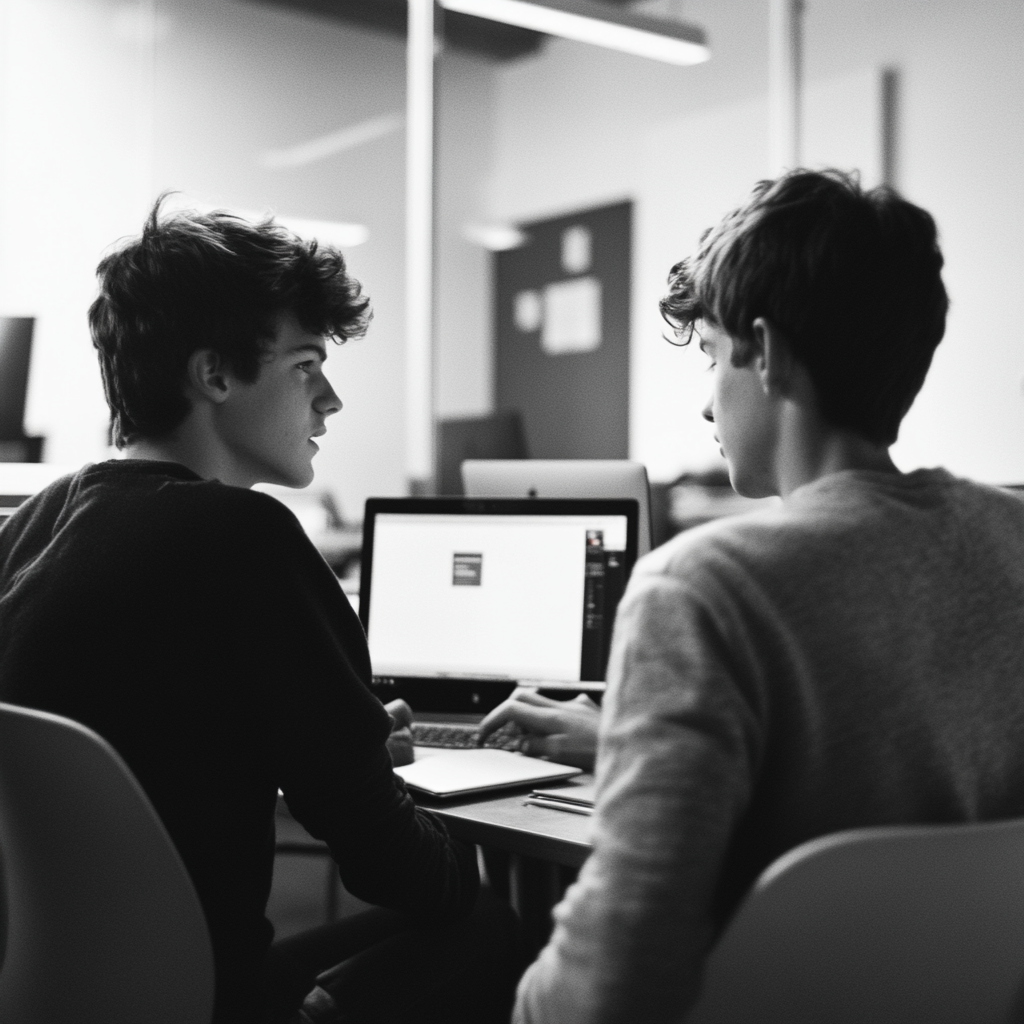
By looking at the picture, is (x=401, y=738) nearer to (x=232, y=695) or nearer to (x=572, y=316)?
(x=232, y=695)

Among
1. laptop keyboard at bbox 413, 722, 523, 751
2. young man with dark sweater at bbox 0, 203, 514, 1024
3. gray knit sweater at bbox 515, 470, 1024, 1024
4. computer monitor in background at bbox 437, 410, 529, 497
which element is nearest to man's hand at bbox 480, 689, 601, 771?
laptop keyboard at bbox 413, 722, 523, 751

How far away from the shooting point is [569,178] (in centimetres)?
623

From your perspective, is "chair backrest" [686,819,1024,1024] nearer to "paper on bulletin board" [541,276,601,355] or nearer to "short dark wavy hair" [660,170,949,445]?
"short dark wavy hair" [660,170,949,445]

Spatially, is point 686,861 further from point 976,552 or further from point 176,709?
point 176,709

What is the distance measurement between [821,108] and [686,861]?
4771 millimetres

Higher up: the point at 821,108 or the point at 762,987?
the point at 821,108

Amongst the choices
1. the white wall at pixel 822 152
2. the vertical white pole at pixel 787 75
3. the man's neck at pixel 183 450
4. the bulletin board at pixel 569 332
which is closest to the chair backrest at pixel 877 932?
the man's neck at pixel 183 450

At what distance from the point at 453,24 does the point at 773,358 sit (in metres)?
5.86

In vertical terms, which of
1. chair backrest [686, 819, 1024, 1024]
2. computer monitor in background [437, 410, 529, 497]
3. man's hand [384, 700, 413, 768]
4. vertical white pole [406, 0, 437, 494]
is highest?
vertical white pole [406, 0, 437, 494]

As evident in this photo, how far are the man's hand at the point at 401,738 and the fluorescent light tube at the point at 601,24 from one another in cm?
266

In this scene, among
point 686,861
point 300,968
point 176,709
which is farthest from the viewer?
point 300,968

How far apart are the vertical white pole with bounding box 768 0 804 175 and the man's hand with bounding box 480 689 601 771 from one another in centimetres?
375

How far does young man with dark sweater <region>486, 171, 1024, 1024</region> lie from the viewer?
78cm

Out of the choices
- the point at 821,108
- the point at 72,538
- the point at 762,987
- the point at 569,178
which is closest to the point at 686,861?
the point at 762,987
